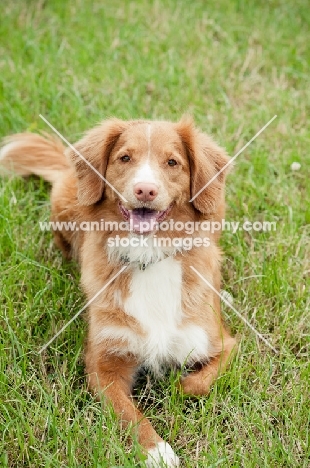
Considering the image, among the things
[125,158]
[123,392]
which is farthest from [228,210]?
[123,392]

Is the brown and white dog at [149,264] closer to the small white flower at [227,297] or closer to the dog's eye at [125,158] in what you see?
the dog's eye at [125,158]

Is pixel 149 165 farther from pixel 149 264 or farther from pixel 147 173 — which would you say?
pixel 149 264

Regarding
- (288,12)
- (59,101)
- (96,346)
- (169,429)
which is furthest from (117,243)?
(288,12)

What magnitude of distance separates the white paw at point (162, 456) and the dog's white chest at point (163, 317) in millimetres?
560

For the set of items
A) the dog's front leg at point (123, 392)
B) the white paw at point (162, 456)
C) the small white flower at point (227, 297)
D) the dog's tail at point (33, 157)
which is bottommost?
the white paw at point (162, 456)

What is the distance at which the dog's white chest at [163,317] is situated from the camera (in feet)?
12.1

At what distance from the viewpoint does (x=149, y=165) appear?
11.6ft

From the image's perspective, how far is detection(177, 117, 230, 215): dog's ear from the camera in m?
3.73

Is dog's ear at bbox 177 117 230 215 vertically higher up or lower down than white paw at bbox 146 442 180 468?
higher up

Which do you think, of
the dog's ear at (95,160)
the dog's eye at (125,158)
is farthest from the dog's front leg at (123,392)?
the dog's eye at (125,158)

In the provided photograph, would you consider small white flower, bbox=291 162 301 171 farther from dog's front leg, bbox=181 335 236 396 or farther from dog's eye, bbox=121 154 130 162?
dog's eye, bbox=121 154 130 162

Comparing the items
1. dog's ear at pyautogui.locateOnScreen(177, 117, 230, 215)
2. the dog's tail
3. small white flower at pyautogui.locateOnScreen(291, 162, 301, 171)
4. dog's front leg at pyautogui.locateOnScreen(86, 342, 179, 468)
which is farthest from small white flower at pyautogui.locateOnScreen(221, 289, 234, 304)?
the dog's tail

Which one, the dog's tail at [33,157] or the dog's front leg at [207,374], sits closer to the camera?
the dog's front leg at [207,374]

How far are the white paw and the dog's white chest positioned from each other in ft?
1.84
